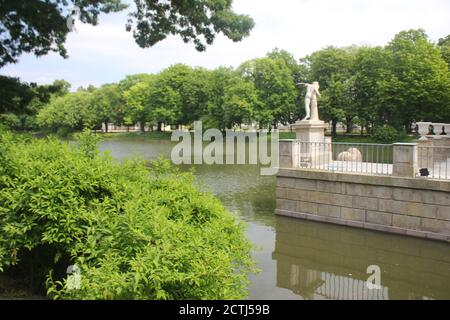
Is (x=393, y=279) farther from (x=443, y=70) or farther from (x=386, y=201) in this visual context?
(x=443, y=70)

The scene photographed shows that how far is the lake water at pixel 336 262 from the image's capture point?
753 centimetres

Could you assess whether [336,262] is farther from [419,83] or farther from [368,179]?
[419,83]

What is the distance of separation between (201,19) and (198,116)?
48209 mm

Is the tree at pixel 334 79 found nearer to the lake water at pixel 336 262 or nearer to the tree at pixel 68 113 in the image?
the lake water at pixel 336 262

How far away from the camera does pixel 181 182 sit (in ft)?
19.3

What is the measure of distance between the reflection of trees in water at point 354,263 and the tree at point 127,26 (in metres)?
6.28

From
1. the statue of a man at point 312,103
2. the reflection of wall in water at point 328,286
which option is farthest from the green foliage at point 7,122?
the statue of a man at point 312,103

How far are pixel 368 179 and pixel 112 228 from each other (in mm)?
8280

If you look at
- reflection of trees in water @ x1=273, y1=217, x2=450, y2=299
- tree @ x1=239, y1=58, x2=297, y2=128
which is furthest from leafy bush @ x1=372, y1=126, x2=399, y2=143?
reflection of trees in water @ x1=273, y1=217, x2=450, y2=299

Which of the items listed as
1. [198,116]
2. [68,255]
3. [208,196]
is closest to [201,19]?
[208,196]

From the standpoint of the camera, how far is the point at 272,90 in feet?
167

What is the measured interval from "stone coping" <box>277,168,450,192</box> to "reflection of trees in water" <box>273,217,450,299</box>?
4.21 ft

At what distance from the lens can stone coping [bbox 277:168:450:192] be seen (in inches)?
388

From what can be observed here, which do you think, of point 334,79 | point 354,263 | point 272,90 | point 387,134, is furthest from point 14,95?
point 272,90
